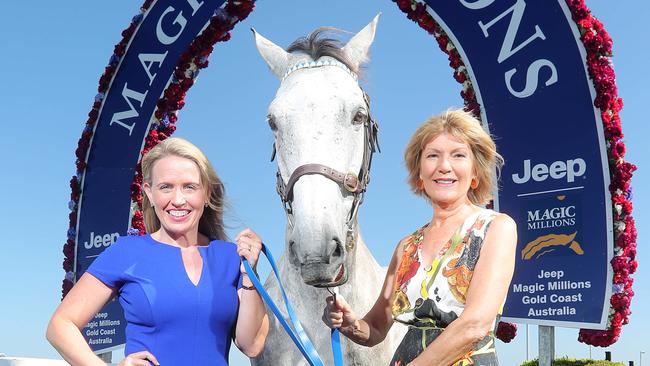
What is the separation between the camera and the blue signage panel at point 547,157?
575 centimetres

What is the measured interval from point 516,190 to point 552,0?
184cm

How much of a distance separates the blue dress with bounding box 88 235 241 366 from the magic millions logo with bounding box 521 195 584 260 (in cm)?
428

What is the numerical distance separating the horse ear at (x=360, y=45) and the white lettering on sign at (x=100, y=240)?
249 inches

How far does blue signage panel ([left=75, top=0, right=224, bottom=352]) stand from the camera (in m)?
8.66

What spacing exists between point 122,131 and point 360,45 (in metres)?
6.52

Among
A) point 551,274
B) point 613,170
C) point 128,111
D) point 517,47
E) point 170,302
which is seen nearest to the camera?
point 170,302

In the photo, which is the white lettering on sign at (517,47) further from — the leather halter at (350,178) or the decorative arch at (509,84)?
the leather halter at (350,178)

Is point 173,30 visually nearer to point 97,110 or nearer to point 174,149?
point 97,110

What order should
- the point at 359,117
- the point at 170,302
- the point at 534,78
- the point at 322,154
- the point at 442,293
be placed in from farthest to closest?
the point at 534,78 < the point at 359,117 < the point at 322,154 < the point at 170,302 < the point at 442,293

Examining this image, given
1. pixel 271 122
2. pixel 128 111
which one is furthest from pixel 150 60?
pixel 271 122

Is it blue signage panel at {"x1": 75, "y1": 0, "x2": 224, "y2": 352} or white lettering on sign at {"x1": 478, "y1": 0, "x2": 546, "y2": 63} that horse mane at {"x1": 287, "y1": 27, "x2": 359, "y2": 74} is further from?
blue signage panel at {"x1": 75, "y1": 0, "x2": 224, "y2": 352}

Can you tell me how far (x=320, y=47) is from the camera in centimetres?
329

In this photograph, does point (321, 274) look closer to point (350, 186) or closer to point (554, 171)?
point (350, 186)

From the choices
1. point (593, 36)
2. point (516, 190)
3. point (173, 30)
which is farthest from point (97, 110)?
point (593, 36)
